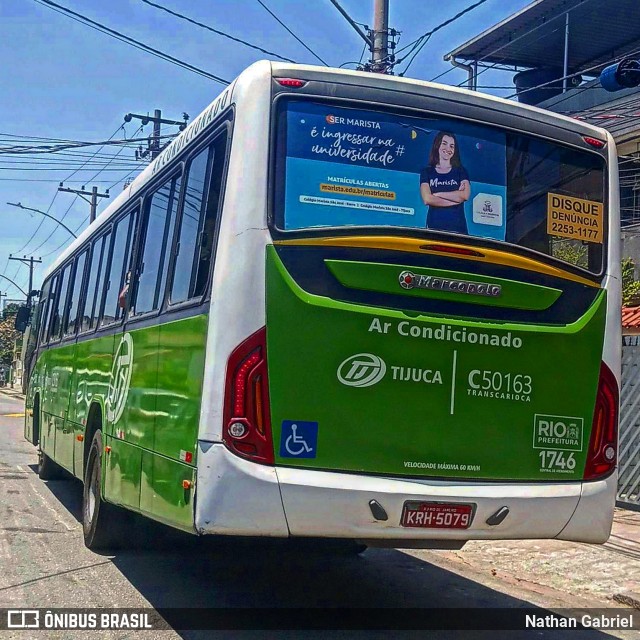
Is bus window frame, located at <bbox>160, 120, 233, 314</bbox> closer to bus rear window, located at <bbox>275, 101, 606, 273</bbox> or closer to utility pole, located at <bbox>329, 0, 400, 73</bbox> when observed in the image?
bus rear window, located at <bbox>275, 101, 606, 273</bbox>

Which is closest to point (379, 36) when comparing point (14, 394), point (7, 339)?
point (14, 394)

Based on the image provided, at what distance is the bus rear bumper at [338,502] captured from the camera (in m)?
4.79

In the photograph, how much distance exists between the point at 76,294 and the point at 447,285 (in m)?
6.46

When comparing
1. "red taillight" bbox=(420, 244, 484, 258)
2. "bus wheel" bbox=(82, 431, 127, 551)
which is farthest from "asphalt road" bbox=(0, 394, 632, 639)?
"red taillight" bbox=(420, 244, 484, 258)

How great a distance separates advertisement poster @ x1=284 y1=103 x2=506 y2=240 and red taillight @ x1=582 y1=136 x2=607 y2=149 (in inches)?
28.9

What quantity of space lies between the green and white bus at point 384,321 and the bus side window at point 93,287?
321 cm

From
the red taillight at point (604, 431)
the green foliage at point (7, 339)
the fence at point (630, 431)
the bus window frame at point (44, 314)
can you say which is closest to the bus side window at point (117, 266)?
the red taillight at point (604, 431)

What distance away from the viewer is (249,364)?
16.1 ft

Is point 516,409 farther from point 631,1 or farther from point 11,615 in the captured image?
point 631,1

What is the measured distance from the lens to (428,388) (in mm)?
5250

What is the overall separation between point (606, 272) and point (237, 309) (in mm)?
2527

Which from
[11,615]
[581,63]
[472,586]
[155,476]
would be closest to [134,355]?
[155,476]

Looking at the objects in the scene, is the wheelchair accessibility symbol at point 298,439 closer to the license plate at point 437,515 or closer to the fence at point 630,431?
the license plate at point 437,515

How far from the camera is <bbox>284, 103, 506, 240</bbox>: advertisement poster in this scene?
516cm
